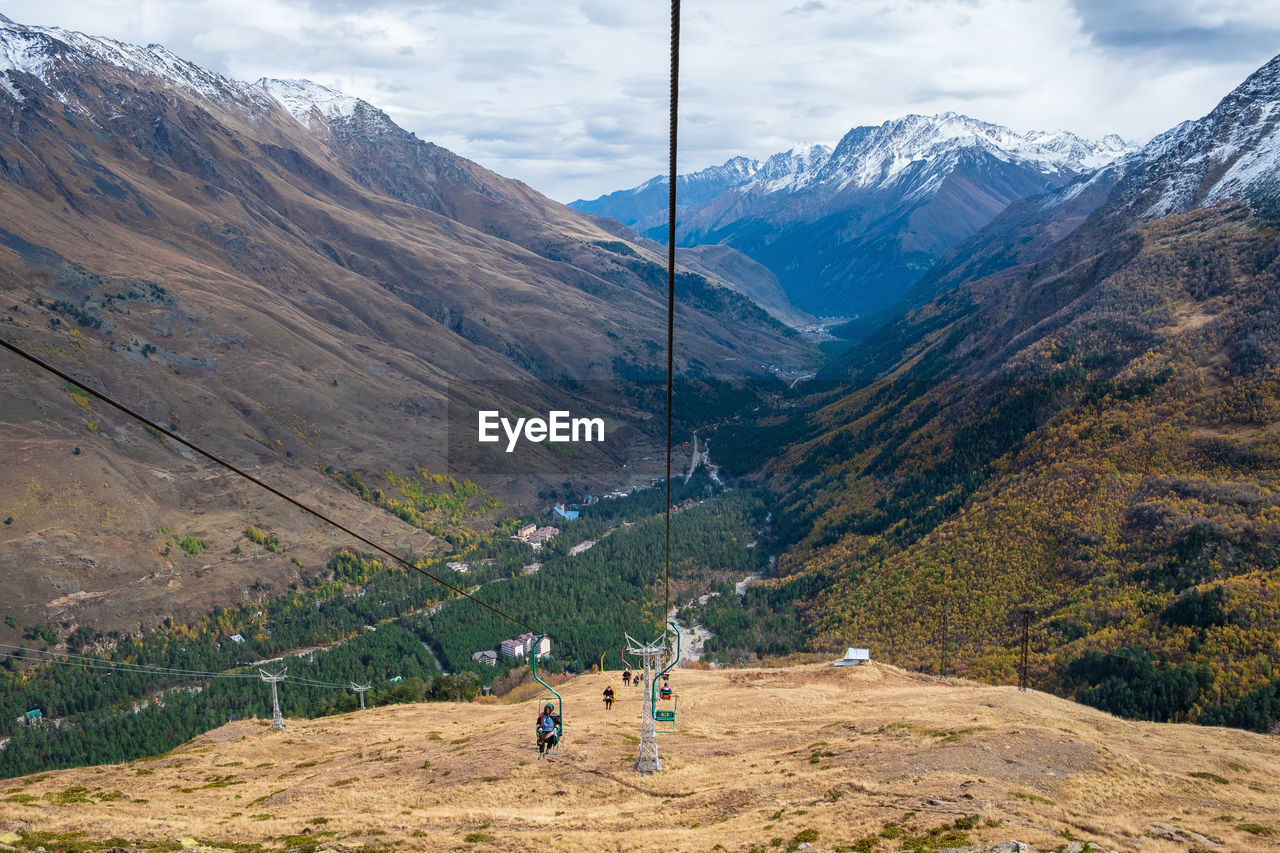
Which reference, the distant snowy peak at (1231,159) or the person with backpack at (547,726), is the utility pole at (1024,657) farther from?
the distant snowy peak at (1231,159)

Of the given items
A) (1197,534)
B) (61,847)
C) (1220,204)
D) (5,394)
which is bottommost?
(61,847)

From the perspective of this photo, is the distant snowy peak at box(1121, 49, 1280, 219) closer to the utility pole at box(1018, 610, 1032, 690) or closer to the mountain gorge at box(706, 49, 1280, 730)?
the mountain gorge at box(706, 49, 1280, 730)

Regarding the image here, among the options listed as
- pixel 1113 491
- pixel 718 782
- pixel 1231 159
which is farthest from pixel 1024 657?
pixel 1231 159

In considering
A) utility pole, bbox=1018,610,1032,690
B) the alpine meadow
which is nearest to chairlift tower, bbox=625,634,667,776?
the alpine meadow

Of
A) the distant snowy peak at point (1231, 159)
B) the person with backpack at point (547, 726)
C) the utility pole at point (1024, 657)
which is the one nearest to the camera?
the person with backpack at point (547, 726)

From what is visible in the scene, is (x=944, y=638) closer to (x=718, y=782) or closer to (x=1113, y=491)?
(x=1113, y=491)

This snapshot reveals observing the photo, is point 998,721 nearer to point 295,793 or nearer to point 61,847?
point 295,793

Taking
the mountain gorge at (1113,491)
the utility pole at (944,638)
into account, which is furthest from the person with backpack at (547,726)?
the utility pole at (944,638)

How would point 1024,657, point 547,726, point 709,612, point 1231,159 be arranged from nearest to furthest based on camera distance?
point 547,726 → point 1024,657 → point 709,612 → point 1231,159

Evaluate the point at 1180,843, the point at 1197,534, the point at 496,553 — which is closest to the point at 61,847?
the point at 1180,843
